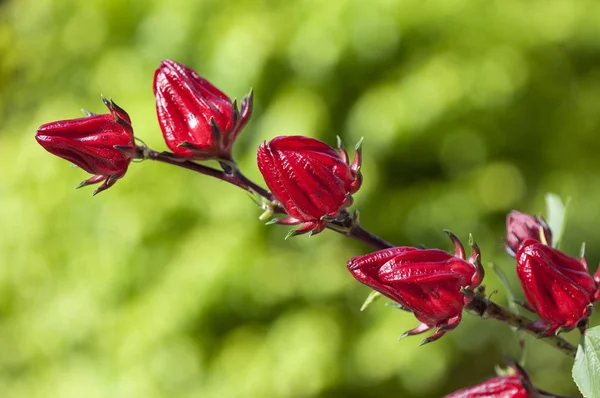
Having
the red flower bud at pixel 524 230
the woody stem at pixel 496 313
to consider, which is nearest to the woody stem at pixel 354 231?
the woody stem at pixel 496 313

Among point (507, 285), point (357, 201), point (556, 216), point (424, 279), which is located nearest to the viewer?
point (424, 279)

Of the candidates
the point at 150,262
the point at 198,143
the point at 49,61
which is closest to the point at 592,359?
the point at 198,143

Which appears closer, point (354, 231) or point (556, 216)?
point (354, 231)

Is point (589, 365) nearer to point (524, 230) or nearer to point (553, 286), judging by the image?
point (553, 286)

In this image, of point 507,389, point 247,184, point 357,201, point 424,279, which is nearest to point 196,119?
point 247,184

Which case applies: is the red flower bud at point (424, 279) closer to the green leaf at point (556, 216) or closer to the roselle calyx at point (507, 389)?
the roselle calyx at point (507, 389)

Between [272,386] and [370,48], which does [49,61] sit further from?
[272,386]

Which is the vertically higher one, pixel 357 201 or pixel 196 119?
pixel 196 119

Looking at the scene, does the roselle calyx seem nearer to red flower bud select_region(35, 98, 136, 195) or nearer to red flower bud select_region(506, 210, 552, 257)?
red flower bud select_region(506, 210, 552, 257)
